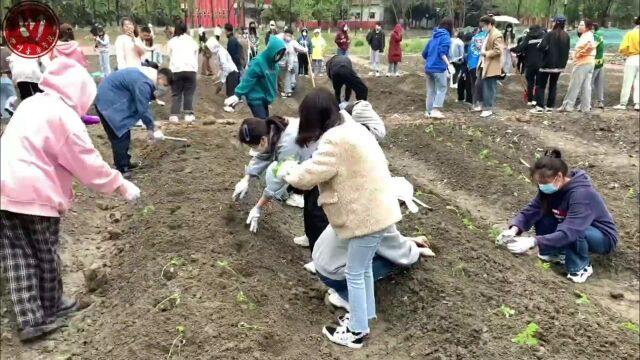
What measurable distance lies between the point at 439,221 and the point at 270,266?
1608 millimetres

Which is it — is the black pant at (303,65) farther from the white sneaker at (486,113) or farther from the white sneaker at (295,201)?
the white sneaker at (295,201)

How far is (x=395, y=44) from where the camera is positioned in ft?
48.8

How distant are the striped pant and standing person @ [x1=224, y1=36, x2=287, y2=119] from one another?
3210 millimetres

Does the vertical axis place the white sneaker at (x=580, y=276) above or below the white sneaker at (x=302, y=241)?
below

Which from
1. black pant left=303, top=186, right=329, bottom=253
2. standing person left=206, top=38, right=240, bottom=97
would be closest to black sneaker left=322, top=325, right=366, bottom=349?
black pant left=303, top=186, right=329, bottom=253

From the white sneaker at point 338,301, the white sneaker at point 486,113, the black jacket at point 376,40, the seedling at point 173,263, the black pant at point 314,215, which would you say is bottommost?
the white sneaker at point 338,301

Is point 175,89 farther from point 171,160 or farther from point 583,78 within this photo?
point 583,78

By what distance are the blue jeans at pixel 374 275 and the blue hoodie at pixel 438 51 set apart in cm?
614

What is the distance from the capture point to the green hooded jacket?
6461 millimetres

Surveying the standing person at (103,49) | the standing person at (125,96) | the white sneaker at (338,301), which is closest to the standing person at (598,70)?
the standing person at (125,96)

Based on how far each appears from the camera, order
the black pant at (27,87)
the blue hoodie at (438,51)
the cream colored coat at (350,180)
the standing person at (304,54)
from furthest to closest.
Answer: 1. the standing person at (304,54)
2. the blue hoodie at (438,51)
3. the black pant at (27,87)
4. the cream colored coat at (350,180)

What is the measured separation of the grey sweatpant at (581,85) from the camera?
964 centimetres

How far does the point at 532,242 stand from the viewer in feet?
14.0

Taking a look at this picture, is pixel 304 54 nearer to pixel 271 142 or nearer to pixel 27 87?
pixel 27 87
